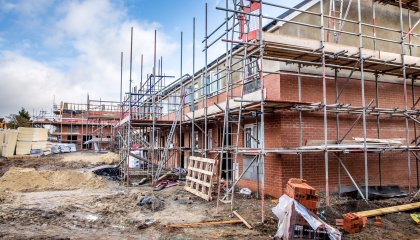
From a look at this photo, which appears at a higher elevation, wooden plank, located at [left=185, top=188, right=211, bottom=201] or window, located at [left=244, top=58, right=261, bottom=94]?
window, located at [left=244, top=58, right=261, bottom=94]

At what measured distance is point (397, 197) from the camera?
10289 mm

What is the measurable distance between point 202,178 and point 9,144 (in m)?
25.5

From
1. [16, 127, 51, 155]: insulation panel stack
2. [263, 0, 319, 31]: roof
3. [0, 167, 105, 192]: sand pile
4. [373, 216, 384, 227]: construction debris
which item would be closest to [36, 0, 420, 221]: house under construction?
[263, 0, 319, 31]: roof

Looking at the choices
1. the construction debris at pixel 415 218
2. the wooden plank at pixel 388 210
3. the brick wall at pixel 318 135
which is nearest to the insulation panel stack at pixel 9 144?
the brick wall at pixel 318 135

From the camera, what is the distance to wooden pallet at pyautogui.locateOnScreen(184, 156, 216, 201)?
10180mm

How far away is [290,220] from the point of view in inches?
237

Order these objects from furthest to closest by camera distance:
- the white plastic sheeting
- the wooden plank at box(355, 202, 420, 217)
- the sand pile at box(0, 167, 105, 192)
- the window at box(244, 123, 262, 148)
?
the sand pile at box(0, 167, 105, 192)
the window at box(244, 123, 262, 148)
the wooden plank at box(355, 202, 420, 217)
the white plastic sheeting

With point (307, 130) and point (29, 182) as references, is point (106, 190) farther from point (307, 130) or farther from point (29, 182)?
point (307, 130)

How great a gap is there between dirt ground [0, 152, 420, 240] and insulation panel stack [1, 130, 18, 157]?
1957cm

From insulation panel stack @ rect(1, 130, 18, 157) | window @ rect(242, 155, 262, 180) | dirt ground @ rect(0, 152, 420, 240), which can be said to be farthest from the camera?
insulation panel stack @ rect(1, 130, 18, 157)

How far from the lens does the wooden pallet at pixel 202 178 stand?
401 inches

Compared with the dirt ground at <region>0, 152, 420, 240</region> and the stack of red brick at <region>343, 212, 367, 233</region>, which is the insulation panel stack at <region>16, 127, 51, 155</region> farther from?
the stack of red brick at <region>343, 212, 367, 233</region>

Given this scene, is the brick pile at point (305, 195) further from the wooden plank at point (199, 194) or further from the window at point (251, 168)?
the window at point (251, 168)

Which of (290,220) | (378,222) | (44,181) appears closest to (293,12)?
(378,222)
